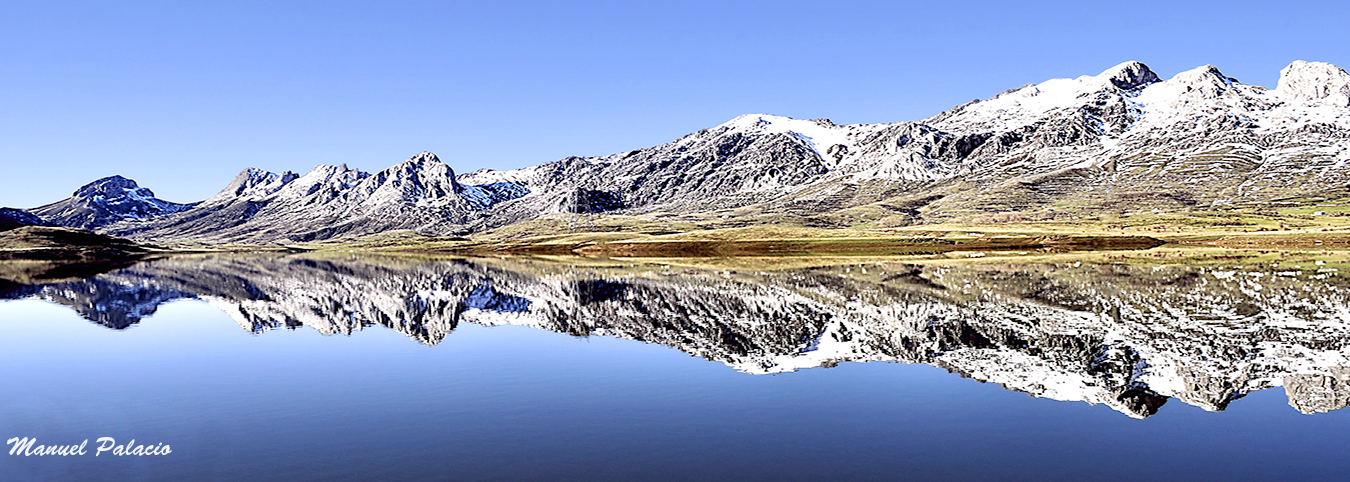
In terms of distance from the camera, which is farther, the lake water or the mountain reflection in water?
the mountain reflection in water

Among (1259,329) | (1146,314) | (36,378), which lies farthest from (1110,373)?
(36,378)

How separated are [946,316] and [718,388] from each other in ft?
91.5

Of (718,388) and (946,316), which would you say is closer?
(718,388)

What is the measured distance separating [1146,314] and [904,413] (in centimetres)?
3517

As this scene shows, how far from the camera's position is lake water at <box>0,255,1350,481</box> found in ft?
77.0

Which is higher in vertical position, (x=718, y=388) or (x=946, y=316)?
(x=718, y=388)

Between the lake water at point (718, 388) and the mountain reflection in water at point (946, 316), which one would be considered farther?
the mountain reflection in water at point (946, 316)

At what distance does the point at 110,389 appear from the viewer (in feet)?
119

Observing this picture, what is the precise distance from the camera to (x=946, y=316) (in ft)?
186

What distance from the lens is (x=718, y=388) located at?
114ft

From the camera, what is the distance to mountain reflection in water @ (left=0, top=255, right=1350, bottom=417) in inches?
1398

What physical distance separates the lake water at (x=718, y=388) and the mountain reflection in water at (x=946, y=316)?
0.37 meters

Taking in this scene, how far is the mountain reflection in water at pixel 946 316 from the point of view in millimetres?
35500

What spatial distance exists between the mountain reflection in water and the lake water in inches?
14.4
